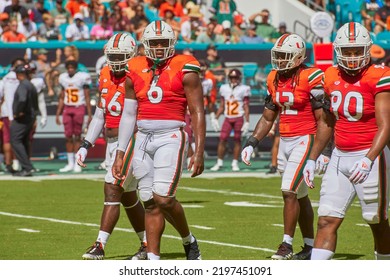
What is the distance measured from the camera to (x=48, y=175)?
780 inches

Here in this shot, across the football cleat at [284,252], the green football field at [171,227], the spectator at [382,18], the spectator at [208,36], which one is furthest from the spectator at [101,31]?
the football cleat at [284,252]

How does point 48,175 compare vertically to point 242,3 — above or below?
below

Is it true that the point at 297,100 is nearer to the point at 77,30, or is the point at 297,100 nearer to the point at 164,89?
the point at 164,89

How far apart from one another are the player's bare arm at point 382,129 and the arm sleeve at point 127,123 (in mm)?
2099

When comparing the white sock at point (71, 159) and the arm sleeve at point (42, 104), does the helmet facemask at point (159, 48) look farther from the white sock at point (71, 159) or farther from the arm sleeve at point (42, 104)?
the arm sleeve at point (42, 104)

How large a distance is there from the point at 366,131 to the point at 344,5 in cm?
2013

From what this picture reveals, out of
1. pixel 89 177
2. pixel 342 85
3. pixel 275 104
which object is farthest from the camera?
pixel 89 177

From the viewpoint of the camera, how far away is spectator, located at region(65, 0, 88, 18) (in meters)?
26.7

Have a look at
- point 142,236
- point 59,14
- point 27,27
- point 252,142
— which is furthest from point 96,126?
point 59,14

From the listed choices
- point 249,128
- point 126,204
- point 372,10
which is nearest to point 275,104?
point 126,204

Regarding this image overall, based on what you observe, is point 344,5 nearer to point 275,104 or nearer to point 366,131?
point 275,104

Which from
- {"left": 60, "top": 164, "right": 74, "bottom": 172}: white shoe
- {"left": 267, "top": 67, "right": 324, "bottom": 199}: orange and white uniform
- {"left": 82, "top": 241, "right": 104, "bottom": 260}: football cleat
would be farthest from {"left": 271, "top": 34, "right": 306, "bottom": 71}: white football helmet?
{"left": 60, "top": 164, "right": 74, "bottom": 172}: white shoe

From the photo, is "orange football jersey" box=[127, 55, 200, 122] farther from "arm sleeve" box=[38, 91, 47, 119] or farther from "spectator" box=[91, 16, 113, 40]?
"spectator" box=[91, 16, 113, 40]

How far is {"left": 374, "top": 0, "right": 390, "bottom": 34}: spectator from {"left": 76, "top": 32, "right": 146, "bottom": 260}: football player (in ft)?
55.3
